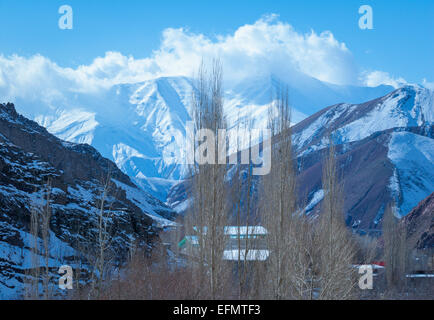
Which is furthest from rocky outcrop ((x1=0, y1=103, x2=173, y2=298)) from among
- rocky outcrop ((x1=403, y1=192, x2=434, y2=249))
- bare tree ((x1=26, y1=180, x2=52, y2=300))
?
rocky outcrop ((x1=403, y1=192, x2=434, y2=249))

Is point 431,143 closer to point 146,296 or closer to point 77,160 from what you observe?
point 77,160

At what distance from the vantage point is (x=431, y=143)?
13675 cm

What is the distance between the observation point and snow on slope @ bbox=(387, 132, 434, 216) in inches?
4439

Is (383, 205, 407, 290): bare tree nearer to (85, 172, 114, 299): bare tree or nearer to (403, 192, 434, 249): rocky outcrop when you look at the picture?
(403, 192, 434, 249): rocky outcrop

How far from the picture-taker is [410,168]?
406 feet

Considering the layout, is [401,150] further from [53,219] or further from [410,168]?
[53,219]

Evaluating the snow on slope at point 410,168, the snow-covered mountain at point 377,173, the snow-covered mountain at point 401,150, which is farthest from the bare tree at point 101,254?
the snow on slope at point 410,168

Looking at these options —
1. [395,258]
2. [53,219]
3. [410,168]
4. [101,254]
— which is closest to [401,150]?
[410,168]

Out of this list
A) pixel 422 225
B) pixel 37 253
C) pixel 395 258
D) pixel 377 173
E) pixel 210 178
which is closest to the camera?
pixel 210 178

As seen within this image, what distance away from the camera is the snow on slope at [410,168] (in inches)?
4439

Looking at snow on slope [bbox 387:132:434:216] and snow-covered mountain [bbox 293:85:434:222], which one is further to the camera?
snow-covered mountain [bbox 293:85:434:222]

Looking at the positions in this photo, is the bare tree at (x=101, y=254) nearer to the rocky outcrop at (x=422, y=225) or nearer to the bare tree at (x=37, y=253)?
the bare tree at (x=37, y=253)
